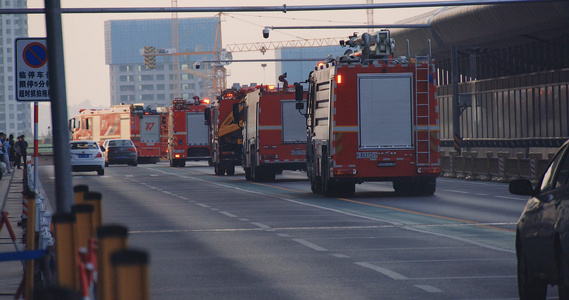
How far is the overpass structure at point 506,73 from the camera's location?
173ft

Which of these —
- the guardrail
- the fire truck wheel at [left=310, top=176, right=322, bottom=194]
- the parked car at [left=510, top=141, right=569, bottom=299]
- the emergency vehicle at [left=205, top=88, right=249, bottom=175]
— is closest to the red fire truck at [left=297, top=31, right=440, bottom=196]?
the fire truck wheel at [left=310, top=176, right=322, bottom=194]

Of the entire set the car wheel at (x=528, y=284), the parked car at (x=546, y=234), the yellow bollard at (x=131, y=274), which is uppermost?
the yellow bollard at (x=131, y=274)

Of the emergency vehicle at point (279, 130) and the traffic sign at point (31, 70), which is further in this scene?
the emergency vehicle at point (279, 130)

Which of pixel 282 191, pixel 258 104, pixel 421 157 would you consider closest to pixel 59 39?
pixel 421 157

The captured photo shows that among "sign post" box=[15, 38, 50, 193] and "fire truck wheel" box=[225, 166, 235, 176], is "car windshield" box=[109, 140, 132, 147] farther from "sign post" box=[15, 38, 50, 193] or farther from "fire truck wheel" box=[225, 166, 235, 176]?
"sign post" box=[15, 38, 50, 193]

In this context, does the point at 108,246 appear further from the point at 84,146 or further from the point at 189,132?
the point at 189,132

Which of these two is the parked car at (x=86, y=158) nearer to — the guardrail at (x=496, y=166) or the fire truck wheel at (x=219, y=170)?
the fire truck wheel at (x=219, y=170)

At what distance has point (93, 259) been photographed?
469 cm

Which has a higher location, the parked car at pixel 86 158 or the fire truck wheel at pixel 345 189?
the parked car at pixel 86 158

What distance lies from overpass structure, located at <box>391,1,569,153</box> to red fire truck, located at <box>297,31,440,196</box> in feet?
70.3

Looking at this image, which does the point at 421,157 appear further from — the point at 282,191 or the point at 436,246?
the point at 436,246

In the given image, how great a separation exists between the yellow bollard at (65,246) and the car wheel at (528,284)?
4.46m

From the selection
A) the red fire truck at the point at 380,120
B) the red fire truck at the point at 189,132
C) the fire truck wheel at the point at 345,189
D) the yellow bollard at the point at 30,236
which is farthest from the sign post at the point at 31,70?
the red fire truck at the point at 189,132

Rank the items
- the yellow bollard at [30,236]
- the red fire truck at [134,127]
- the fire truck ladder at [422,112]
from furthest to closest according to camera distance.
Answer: the red fire truck at [134,127] → the fire truck ladder at [422,112] → the yellow bollard at [30,236]
